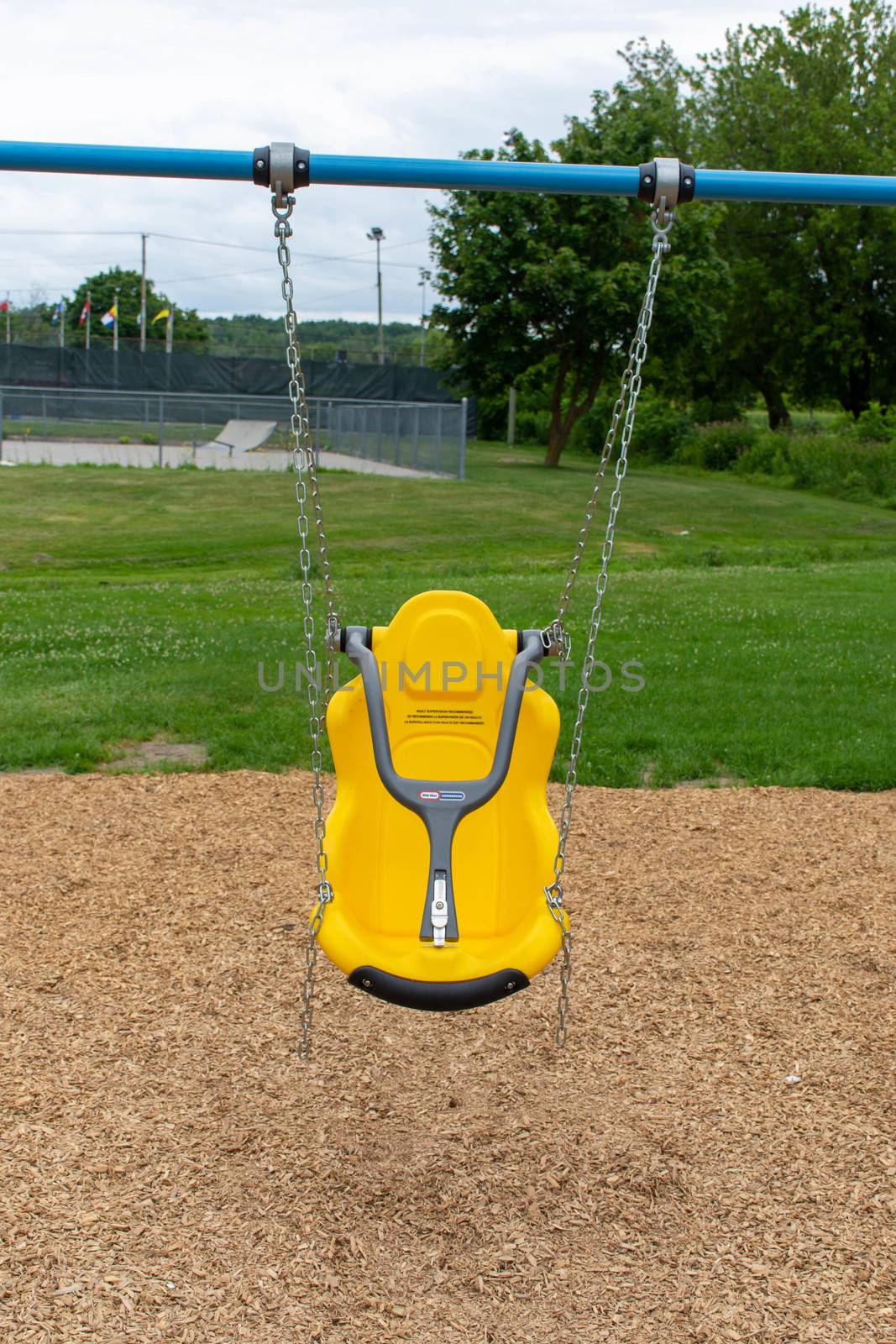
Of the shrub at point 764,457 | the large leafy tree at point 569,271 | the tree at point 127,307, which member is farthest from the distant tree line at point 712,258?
the tree at point 127,307

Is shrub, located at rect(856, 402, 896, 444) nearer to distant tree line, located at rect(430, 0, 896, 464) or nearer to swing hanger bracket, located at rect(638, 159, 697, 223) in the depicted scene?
distant tree line, located at rect(430, 0, 896, 464)

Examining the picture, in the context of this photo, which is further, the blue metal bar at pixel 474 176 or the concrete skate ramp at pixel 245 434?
the concrete skate ramp at pixel 245 434

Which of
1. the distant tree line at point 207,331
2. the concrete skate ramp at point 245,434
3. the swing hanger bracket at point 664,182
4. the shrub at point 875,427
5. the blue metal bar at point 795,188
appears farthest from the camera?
the distant tree line at point 207,331

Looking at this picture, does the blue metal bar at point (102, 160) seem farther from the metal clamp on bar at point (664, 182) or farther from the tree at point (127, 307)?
the tree at point (127, 307)

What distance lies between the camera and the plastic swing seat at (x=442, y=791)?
123 inches

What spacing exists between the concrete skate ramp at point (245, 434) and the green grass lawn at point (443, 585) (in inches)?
342

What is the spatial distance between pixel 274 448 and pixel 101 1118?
92.9 ft

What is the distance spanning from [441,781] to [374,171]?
181cm

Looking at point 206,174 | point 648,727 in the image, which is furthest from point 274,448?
point 206,174

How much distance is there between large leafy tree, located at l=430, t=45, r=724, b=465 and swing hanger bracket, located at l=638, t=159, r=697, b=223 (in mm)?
21222

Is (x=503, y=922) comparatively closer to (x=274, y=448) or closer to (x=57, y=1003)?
(x=57, y=1003)

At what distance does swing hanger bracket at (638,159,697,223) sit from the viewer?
11.6ft

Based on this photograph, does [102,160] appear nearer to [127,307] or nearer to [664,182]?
[664,182]

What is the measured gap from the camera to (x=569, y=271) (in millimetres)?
23938
